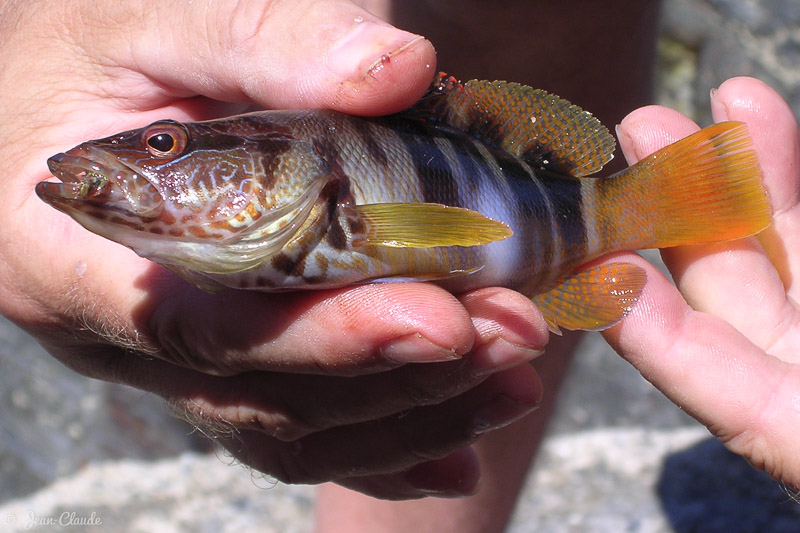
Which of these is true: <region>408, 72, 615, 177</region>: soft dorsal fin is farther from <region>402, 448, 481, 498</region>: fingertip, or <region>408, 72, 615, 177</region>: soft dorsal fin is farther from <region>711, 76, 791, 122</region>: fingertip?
<region>402, 448, 481, 498</region>: fingertip

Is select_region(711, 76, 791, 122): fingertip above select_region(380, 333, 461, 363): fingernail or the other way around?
above

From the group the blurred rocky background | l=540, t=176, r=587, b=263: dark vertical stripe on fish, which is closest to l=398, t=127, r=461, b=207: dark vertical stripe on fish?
l=540, t=176, r=587, b=263: dark vertical stripe on fish

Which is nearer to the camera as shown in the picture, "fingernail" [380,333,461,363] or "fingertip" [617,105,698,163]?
"fingernail" [380,333,461,363]

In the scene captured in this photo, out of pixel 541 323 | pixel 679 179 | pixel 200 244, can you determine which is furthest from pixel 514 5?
pixel 200 244

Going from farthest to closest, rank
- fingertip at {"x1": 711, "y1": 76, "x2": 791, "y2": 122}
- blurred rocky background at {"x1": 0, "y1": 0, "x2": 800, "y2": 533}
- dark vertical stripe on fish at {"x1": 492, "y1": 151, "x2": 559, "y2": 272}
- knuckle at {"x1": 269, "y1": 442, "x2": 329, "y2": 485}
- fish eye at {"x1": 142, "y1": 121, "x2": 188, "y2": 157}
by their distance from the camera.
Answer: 1. blurred rocky background at {"x1": 0, "y1": 0, "x2": 800, "y2": 533}
2. knuckle at {"x1": 269, "y1": 442, "x2": 329, "y2": 485}
3. fingertip at {"x1": 711, "y1": 76, "x2": 791, "y2": 122}
4. dark vertical stripe on fish at {"x1": 492, "y1": 151, "x2": 559, "y2": 272}
5. fish eye at {"x1": 142, "y1": 121, "x2": 188, "y2": 157}


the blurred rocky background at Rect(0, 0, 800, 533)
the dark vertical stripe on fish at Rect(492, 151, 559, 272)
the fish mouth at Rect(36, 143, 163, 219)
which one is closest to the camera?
the fish mouth at Rect(36, 143, 163, 219)

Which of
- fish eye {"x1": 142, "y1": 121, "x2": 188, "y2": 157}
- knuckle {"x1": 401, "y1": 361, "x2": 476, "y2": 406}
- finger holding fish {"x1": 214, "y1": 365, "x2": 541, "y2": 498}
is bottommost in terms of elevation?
finger holding fish {"x1": 214, "y1": 365, "x2": 541, "y2": 498}

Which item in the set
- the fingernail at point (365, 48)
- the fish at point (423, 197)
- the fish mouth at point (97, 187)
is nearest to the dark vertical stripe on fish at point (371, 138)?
the fish at point (423, 197)

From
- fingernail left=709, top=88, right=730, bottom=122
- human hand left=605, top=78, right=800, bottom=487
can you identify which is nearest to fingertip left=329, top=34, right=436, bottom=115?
human hand left=605, top=78, right=800, bottom=487
